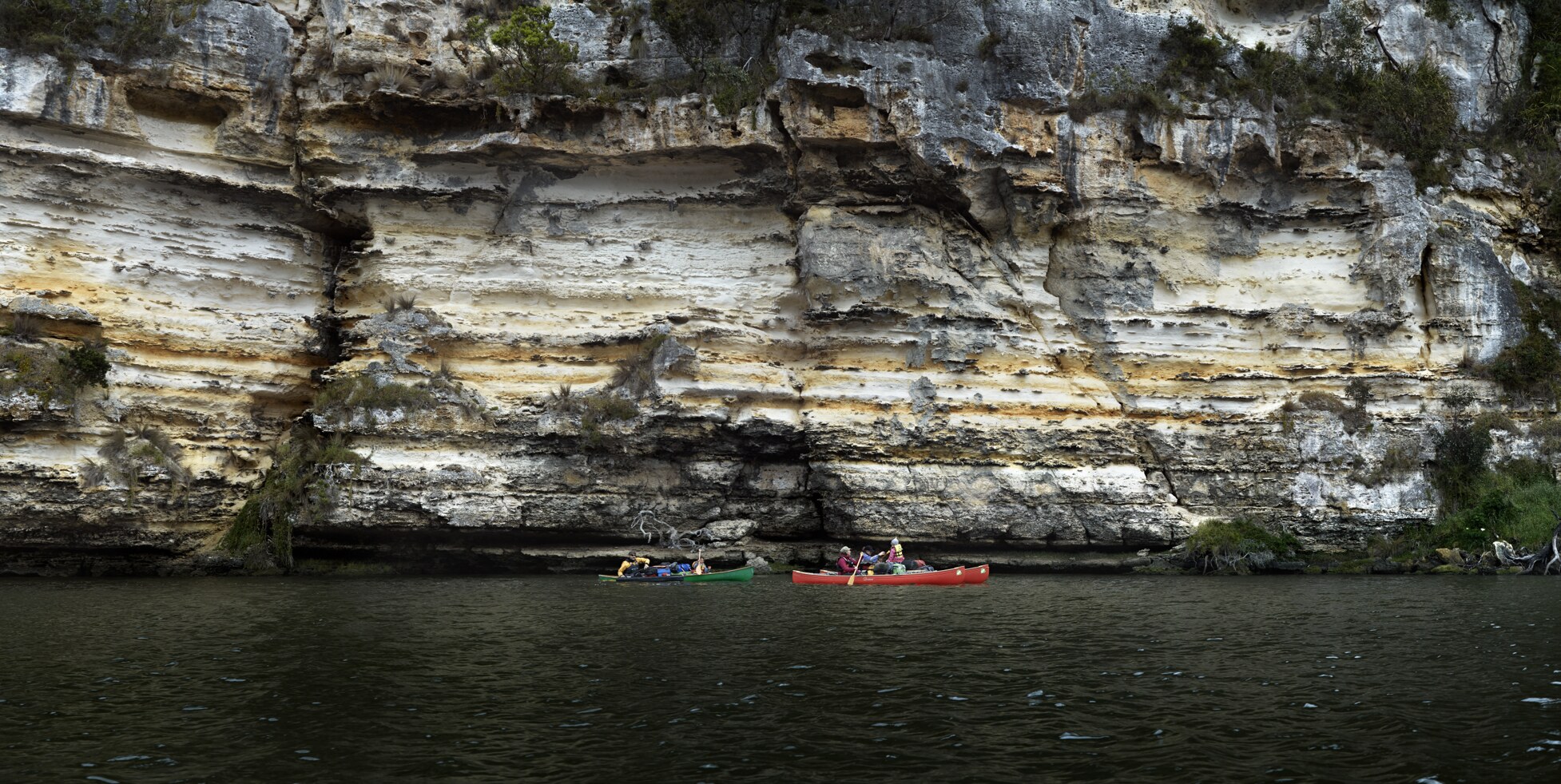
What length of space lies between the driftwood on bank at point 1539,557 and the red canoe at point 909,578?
12.3m

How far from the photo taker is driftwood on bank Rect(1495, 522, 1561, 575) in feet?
79.8

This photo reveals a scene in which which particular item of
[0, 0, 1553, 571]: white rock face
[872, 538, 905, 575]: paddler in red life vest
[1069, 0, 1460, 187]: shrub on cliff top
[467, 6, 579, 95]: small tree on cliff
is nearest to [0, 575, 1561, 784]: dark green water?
[872, 538, 905, 575]: paddler in red life vest

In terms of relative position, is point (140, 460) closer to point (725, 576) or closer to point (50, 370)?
point (50, 370)

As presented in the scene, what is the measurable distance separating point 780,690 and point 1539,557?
2193 centimetres

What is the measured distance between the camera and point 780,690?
11336 millimetres

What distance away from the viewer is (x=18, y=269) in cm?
2505

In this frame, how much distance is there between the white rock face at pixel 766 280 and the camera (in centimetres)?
2616

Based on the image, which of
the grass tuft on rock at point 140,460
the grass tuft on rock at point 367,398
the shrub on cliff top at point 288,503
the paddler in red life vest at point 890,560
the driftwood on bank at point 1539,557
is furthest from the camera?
the grass tuft on rock at point 367,398

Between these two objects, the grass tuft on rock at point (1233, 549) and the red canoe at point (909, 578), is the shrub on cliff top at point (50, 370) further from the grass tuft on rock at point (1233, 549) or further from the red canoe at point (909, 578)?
the grass tuft on rock at point (1233, 549)

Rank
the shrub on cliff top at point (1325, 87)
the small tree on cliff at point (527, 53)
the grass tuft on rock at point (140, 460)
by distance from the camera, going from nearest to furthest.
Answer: the grass tuft on rock at point (140, 460) < the small tree on cliff at point (527, 53) < the shrub on cliff top at point (1325, 87)

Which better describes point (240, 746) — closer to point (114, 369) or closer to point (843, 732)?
point (843, 732)

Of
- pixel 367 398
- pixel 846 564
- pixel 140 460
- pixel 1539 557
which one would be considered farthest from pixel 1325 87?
pixel 140 460

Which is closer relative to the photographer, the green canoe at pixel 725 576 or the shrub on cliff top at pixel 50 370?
the shrub on cliff top at pixel 50 370

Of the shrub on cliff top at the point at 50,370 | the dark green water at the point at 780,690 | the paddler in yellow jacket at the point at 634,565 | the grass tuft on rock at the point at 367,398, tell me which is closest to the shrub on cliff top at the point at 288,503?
the grass tuft on rock at the point at 367,398
